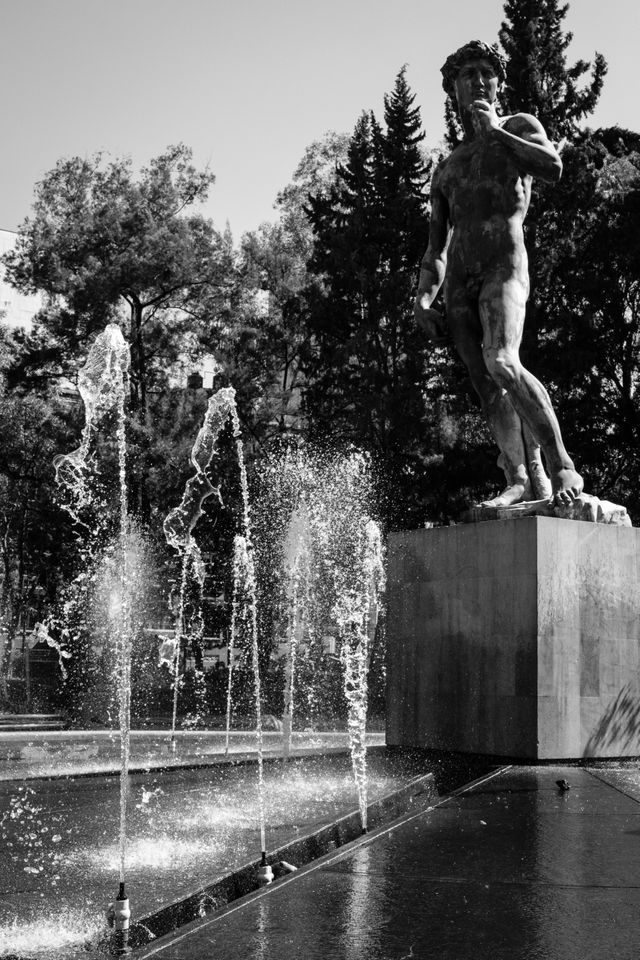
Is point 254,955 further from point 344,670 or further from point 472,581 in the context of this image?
point 344,670

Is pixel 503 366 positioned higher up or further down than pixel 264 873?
higher up

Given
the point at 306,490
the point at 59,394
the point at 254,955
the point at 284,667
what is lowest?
the point at 284,667

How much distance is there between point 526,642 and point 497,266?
92.0 inches

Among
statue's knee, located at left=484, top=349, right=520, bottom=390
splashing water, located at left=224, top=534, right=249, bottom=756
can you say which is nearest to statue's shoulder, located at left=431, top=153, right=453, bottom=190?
statue's knee, located at left=484, top=349, right=520, bottom=390

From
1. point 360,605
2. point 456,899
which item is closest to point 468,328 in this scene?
point 456,899

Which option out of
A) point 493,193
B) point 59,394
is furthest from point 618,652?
point 59,394

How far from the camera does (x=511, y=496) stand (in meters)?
6.38

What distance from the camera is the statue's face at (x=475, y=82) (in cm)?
645

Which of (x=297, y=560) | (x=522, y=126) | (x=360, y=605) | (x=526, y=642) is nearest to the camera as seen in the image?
(x=526, y=642)

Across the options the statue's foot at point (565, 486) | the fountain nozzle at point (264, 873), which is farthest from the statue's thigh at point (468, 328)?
the fountain nozzle at point (264, 873)

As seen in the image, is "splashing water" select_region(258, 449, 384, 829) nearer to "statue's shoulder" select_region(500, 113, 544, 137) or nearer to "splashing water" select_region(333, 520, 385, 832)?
"splashing water" select_region(333, 520, 385, 832)

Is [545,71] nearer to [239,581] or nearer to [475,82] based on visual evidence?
[239,581]

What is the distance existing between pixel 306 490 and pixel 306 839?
71.4 ft

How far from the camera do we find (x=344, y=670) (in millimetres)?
25141
